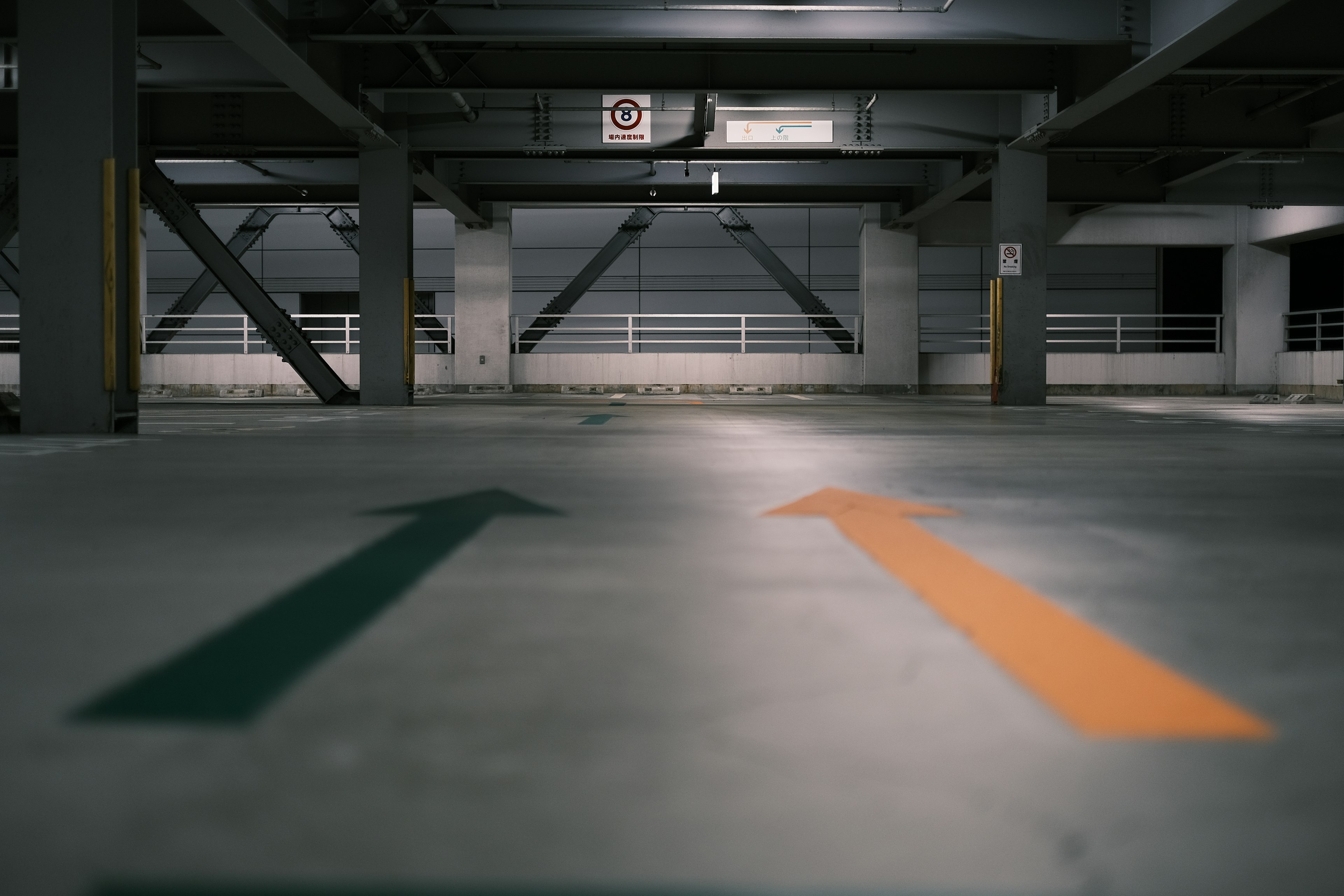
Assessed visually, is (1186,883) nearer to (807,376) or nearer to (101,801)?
(101,801)

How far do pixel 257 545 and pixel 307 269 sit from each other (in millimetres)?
29118

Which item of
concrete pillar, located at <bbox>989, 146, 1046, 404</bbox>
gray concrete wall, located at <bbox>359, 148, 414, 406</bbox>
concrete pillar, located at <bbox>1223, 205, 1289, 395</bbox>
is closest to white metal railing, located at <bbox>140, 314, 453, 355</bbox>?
gray concrete wall, located at <bbox>359, 148, 414, 406</bbox>

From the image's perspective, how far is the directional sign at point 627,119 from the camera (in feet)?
53.2

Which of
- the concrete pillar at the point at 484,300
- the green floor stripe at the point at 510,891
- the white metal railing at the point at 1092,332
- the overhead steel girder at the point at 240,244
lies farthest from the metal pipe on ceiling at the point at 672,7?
the overhead steel girder at the point at 240,244

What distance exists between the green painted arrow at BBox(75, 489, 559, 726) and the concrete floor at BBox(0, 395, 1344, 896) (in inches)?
1.4

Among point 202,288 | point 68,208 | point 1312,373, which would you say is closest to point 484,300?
point 202,288

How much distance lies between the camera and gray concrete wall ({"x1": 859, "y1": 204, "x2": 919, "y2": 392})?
2461cm

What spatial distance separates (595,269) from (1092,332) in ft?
46.0

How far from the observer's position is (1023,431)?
8.58 m

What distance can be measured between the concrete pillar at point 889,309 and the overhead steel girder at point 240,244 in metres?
12.5

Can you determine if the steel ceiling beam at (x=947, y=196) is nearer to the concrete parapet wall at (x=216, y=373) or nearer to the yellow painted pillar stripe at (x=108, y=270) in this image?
the concrete parapet wall at (x=216, y=373)

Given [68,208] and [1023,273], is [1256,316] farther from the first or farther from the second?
[68,208]

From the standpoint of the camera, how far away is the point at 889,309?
24.7m

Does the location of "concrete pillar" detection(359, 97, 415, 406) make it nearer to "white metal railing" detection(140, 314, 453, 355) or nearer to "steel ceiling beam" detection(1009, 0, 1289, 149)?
"white metal railing" detection(140, 314, 453, 355)
